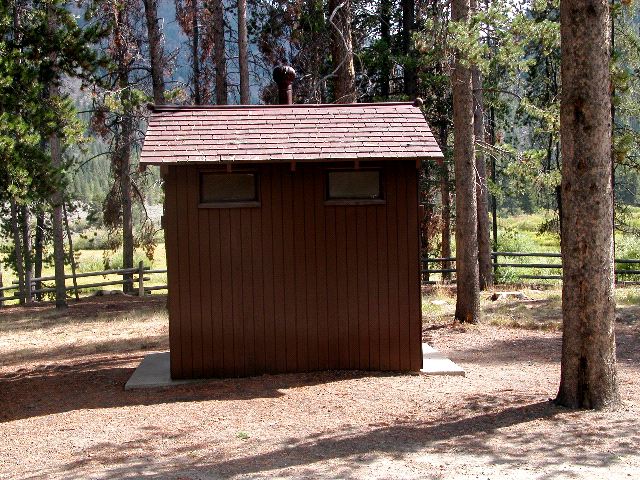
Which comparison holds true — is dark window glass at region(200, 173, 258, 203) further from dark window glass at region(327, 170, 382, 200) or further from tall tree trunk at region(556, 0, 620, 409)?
tall tree trunk at region(556, 0, 620, 409)

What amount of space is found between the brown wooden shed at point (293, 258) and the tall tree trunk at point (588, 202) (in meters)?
2.26

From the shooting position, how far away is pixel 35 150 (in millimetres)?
9461

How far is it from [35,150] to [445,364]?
5.97m

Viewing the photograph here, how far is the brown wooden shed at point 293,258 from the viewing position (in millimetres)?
8656

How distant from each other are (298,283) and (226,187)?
144 centimetres

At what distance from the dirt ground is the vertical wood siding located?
34cm

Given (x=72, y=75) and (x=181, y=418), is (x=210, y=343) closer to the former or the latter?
(x=181, y=418)

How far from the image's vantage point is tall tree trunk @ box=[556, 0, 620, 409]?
6.52 metres

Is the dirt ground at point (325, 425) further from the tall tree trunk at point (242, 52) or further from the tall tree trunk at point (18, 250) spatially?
the tall tree trunk at point (18, 250)

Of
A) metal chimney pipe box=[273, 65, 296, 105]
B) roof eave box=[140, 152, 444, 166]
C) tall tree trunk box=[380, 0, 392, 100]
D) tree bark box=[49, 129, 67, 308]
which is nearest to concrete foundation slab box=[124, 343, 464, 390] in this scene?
roof eave box=[140, 152, 444, 166]

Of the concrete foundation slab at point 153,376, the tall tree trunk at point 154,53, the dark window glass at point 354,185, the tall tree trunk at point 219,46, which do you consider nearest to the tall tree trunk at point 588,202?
the dark window glass at point 354,185

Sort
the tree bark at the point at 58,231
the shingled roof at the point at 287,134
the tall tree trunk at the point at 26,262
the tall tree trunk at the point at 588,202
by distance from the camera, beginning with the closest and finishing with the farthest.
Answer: the tall tree trunk at the point at 588,202 → the shingled roof at the point at 287,134 → the tree bark at the point at 58,231 → the tall tree trunk at the point at 26,262

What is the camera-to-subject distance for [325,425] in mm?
6793

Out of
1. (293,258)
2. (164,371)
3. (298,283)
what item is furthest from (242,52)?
(164,371)
